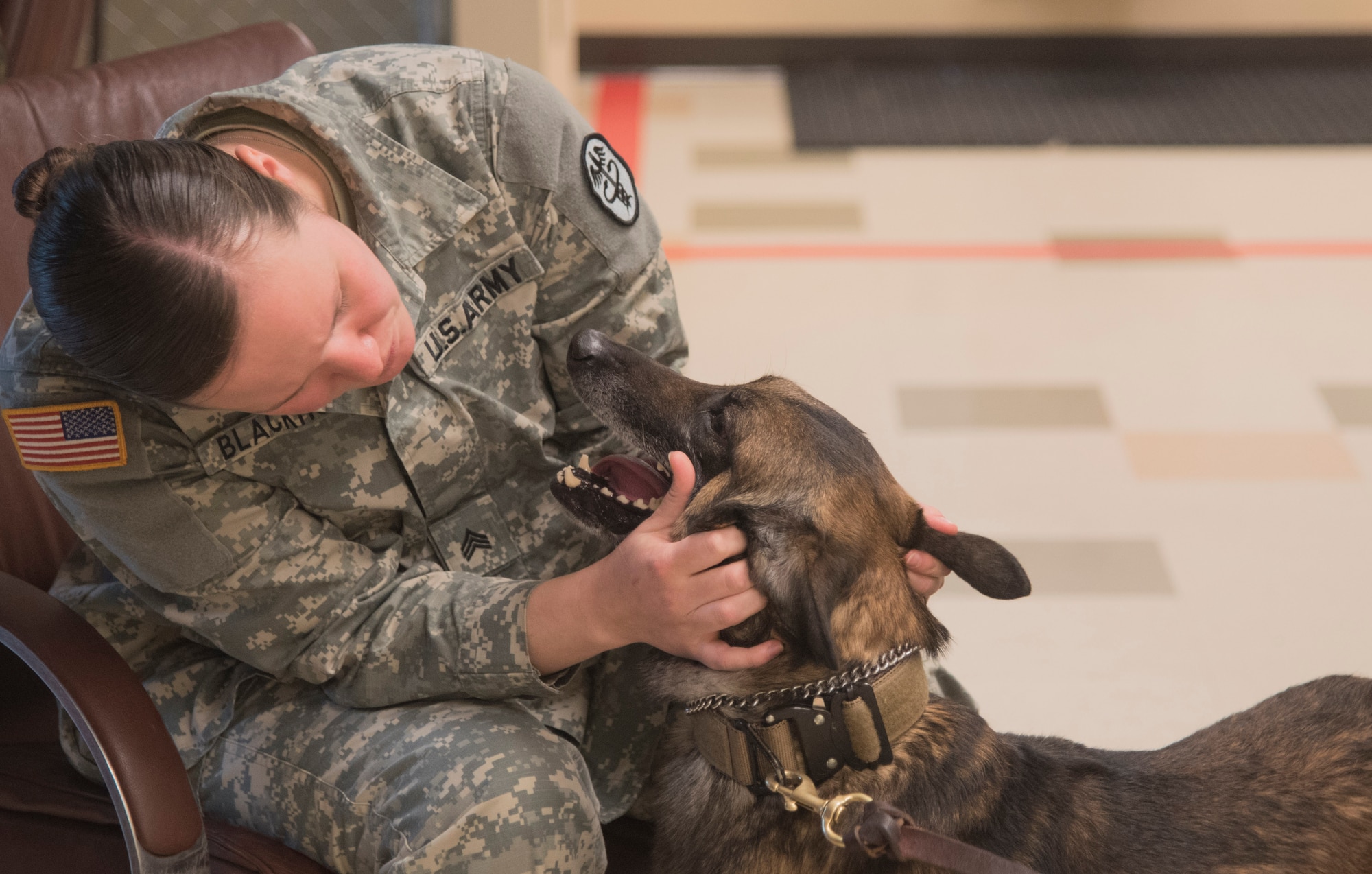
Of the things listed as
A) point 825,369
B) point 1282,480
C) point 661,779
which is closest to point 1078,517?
point 1282,480

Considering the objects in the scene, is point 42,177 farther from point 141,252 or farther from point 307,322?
point 307,322

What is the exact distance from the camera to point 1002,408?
3.21 m

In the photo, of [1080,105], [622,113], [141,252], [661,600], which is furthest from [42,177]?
[1080,105]

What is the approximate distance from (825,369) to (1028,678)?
1.26m

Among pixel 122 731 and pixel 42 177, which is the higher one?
pixel 42 177

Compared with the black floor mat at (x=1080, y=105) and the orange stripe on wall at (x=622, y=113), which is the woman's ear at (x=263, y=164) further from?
the black floor mat at (x=1080, y=105)

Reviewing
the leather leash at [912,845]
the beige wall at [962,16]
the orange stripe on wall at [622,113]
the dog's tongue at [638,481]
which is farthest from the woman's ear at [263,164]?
the beige wall at [962,16]

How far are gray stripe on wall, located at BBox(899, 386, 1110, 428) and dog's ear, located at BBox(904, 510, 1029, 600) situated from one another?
1752 mm

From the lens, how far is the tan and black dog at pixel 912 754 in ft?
4.25

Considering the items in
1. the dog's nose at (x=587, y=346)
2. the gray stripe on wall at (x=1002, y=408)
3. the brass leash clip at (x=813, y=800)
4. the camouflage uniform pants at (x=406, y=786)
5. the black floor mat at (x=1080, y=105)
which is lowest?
→ the gray stripe on wall at (x=1002, y=408)

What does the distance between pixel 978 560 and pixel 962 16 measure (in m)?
4.50

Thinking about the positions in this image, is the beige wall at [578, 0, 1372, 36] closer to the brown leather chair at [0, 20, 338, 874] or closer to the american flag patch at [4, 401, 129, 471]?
the brown leather chair at [0, 20, 338, 874]

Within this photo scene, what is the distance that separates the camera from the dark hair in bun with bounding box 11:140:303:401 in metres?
1.09

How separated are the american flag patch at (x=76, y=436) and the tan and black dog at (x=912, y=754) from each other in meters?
0.54
